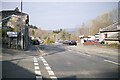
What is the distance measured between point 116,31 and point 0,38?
3158cm

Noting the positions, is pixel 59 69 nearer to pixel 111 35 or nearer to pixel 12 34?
pixel 12 34

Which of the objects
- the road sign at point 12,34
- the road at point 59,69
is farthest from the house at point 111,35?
the road at point 59,69

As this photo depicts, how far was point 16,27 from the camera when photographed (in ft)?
85.3

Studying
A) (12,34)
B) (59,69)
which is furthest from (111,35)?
(59,69)

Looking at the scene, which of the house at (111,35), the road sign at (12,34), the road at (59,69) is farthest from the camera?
the house at (111,35)

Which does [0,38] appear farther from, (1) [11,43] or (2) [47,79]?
(2) [47,79]

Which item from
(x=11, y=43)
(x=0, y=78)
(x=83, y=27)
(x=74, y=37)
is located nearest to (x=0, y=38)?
(x=11, y=43)

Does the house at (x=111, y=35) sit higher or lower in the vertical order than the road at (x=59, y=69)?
higher

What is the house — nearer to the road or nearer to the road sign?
the road sign

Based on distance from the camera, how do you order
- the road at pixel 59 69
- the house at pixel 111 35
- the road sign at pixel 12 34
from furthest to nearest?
1. the house at pixel 111 35
2. the road sign at pixel 12 34
3. the road at pixel 59 69

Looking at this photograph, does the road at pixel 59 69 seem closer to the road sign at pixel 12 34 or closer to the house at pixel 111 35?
the road sign at pixel 12 34

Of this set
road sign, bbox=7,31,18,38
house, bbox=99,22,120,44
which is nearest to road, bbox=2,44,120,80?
road sign, bbox=7,31,18,38

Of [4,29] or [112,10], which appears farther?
[112,10]

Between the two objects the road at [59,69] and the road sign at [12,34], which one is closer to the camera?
the road at [59,69]
